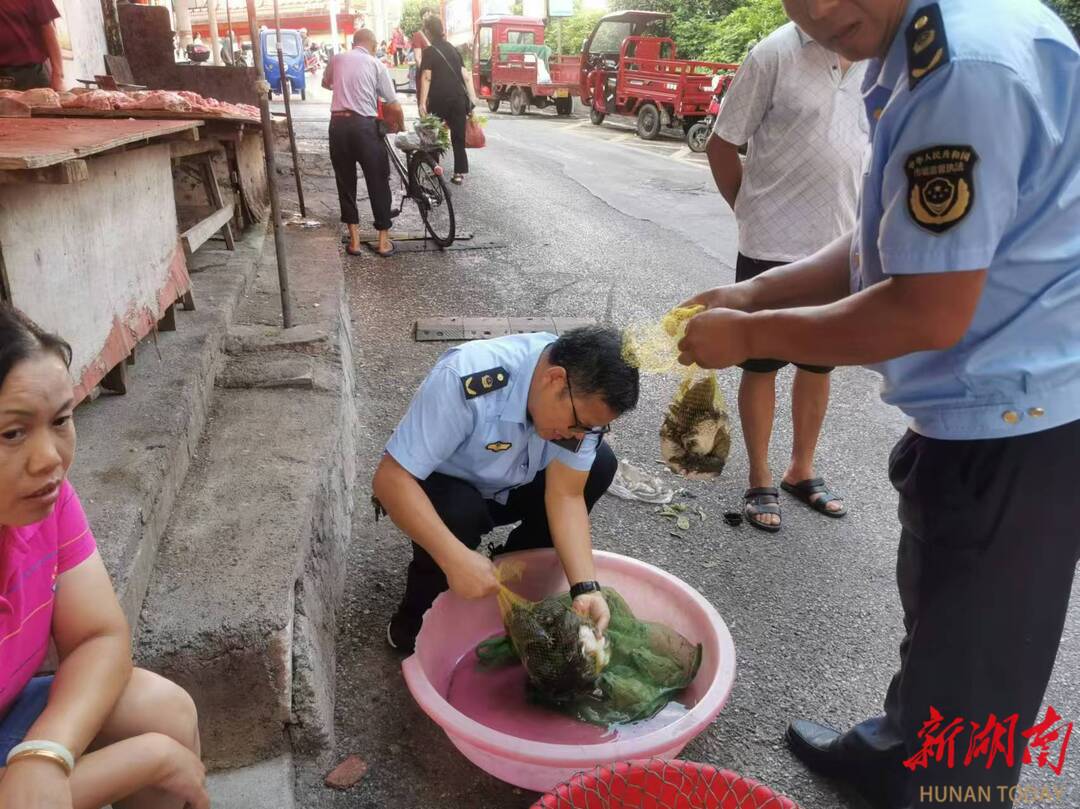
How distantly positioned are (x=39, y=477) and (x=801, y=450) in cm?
292

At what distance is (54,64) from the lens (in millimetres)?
5305

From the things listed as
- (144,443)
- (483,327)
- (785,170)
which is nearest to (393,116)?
(483,327)

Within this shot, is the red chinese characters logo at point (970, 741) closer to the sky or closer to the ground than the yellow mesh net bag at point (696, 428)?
closer to the ground

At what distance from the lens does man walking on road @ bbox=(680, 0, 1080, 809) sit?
1198 mm

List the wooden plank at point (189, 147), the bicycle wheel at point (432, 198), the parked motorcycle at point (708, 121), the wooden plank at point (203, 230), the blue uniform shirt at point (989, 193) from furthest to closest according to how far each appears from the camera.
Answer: the parked motorcycle at point (708, 121) → the bicycle wheel at point (432, 198) → the wooden plank at point (189, 147) → the wooden plank at point (203, 230) → the blue uniform shirt at point (989, 193)

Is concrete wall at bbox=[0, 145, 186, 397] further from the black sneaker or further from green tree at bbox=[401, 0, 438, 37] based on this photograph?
green tree at bbox=[401, 0, 438, 37]

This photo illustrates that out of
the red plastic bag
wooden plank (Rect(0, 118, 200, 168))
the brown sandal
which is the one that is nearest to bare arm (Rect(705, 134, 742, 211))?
the brown sandal

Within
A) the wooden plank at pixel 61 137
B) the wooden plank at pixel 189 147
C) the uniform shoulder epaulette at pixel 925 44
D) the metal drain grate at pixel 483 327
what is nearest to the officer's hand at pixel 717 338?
the uniform shoulder epaulette at pixel 925 44

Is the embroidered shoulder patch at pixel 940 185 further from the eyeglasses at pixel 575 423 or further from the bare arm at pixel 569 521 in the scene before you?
the bare arm at pixel 569 521

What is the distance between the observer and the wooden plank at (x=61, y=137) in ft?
5.98

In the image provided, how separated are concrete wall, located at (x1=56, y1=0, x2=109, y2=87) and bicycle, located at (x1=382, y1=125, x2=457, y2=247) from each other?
10.3ft

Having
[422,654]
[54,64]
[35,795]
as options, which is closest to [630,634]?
[422,654]

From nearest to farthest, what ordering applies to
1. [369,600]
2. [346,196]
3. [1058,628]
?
[1058,628], [369,600], [346,196]

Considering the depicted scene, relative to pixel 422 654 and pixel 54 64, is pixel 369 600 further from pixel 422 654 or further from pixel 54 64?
pixel 54 64
